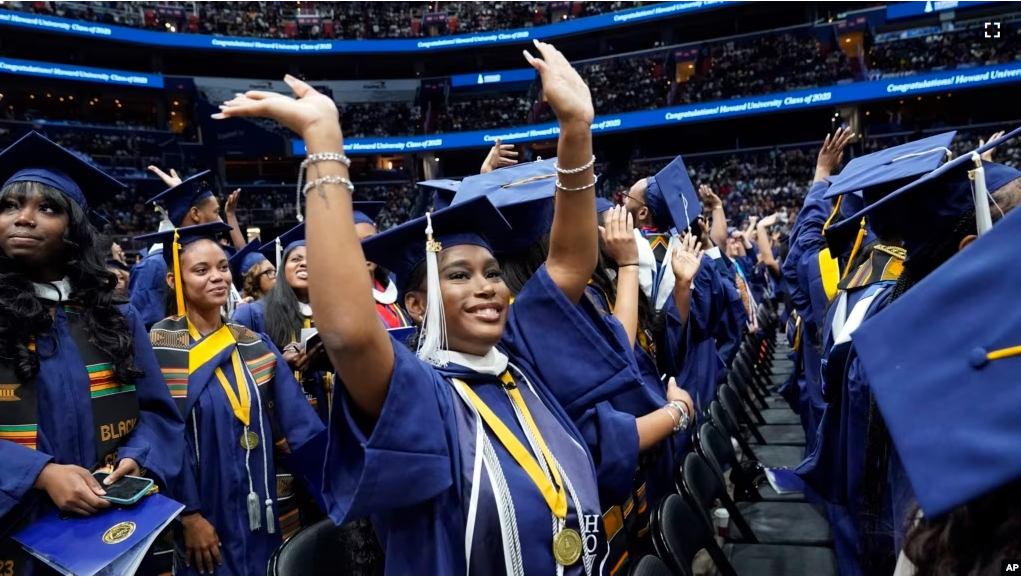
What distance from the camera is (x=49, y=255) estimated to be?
2.14 metres

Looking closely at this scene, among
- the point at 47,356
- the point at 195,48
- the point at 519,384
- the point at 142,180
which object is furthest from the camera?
the point at 195,48

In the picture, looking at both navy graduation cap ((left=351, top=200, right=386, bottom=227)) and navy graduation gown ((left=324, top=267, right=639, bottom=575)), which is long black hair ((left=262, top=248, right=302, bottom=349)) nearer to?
navy graduation cap ((left=351, top=200, right=386, bottom=227))

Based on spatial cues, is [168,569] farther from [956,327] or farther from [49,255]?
[956,327]

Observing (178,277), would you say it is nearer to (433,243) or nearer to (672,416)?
(433,243)

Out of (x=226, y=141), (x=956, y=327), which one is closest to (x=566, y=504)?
(x=956, y=327)

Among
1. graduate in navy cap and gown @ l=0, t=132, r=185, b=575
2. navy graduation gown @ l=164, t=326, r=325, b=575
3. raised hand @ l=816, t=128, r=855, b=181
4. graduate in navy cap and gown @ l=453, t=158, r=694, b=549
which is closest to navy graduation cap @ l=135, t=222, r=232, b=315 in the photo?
navy graduation gown @ l=164, t=326, r=325, b=575

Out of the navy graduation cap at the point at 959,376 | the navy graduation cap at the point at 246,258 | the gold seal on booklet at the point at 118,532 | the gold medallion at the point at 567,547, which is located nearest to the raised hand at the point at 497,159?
the gold medallion at the point at 567,547

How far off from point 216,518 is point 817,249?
11.5 feet

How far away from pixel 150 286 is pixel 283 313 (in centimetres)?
131

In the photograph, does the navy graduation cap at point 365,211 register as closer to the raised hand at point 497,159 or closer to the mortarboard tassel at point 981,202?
the raised hand at point 497,159

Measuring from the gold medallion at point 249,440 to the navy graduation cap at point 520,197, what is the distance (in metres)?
1.43

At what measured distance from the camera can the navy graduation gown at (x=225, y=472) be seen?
106 inches

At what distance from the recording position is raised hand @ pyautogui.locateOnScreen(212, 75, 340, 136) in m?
1.28

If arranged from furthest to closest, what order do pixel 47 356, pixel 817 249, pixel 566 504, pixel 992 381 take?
pixel 817 249 < pixel 47 356 < pixel 566 504 < pixel 992 381
